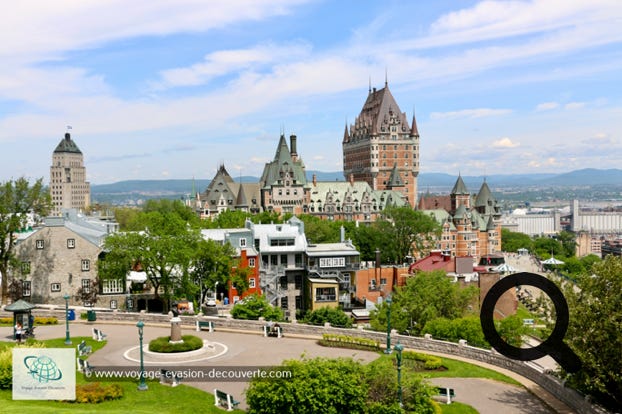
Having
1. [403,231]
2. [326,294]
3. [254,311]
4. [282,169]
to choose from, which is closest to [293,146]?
[282,169]

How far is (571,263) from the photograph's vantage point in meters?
143

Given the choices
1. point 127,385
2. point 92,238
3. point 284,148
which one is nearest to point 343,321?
point 127,385

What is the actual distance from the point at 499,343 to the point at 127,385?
17.7 meters

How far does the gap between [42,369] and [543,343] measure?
874 inches

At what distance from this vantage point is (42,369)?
27.7 meters

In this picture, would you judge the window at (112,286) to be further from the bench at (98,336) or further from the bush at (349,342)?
the bush at (349,342)

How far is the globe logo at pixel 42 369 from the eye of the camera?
27469mm

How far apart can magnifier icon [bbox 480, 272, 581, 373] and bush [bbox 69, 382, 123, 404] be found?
55.1ft

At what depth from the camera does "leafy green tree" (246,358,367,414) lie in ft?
82.3

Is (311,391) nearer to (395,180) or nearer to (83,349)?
(83,349)

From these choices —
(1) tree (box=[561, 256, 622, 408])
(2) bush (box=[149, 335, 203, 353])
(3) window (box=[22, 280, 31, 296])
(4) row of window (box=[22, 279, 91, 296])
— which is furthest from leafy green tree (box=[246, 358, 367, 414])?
(3) window (box=[22, 280, 31, 296])

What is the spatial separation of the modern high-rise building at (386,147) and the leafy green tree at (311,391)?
462ft

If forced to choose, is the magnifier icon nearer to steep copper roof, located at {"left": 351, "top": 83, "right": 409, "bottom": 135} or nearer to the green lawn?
the green lawn

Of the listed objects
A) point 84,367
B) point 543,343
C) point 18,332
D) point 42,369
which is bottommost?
point 84,367
